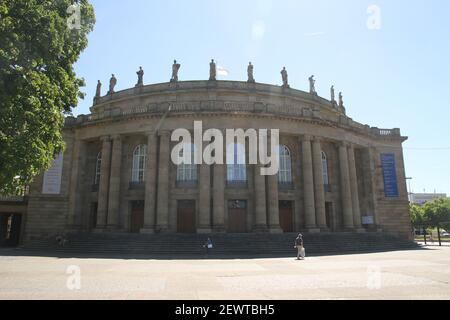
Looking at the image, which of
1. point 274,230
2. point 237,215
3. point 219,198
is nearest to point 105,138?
point 219,198

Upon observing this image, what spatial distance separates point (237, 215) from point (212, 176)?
166 inches

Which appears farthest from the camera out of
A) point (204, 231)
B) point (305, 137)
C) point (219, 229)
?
point (305, 137)

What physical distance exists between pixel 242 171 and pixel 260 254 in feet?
30.4

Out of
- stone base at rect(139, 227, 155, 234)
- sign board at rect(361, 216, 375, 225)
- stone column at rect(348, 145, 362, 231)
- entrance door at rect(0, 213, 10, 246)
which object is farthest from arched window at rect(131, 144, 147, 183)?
sign board at rect(361, 216, 375, 225)

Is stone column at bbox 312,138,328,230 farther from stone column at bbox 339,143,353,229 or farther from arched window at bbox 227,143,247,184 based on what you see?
→ arched window at bbox 227,143,247,184

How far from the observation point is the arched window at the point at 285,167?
32.7 metres

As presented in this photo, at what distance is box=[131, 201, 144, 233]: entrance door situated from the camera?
105ft

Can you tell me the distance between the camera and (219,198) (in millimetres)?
28844

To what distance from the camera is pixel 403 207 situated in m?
38.4

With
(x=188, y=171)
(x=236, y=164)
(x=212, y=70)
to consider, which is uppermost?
(x=212, y=70)

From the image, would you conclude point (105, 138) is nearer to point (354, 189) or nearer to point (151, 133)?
point (151, 133)

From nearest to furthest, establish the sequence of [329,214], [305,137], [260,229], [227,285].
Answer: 1. [227,285]
2. [260,229]
3. [305,137]
4. [329,214]
